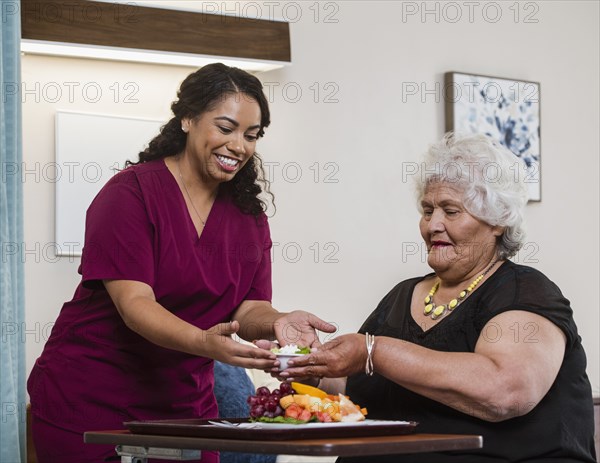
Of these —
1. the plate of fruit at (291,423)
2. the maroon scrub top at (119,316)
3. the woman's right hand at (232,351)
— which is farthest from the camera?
the maroon scrub top at (119,316)

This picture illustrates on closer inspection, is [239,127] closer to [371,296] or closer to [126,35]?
[126,35]

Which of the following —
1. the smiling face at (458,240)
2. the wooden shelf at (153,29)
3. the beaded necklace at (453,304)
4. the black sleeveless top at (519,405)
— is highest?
the wooden shelf at (153,29)

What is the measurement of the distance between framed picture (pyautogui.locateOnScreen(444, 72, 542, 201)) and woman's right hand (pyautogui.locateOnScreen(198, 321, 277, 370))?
9.07ft

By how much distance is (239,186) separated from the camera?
2.62 meters

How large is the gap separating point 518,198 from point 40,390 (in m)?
1.27

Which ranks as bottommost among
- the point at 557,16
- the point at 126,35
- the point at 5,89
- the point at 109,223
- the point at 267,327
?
the point at 267,327

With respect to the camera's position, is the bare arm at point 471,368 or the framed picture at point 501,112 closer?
the bare arm at point 471,368

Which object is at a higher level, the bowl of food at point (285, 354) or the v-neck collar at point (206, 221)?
the v-neck collar at point (206, 221)

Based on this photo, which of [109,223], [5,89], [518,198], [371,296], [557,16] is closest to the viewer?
[109,223]

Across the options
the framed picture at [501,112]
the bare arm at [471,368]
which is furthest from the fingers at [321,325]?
the framed picture at [501,112]

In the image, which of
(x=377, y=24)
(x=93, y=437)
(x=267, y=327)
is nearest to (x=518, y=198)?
(x=267, y=327)

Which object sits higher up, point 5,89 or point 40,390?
point 5,89

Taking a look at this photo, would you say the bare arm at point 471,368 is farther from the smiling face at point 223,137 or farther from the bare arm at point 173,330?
the smiling face at point 223,137

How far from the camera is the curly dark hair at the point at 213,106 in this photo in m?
2.48
